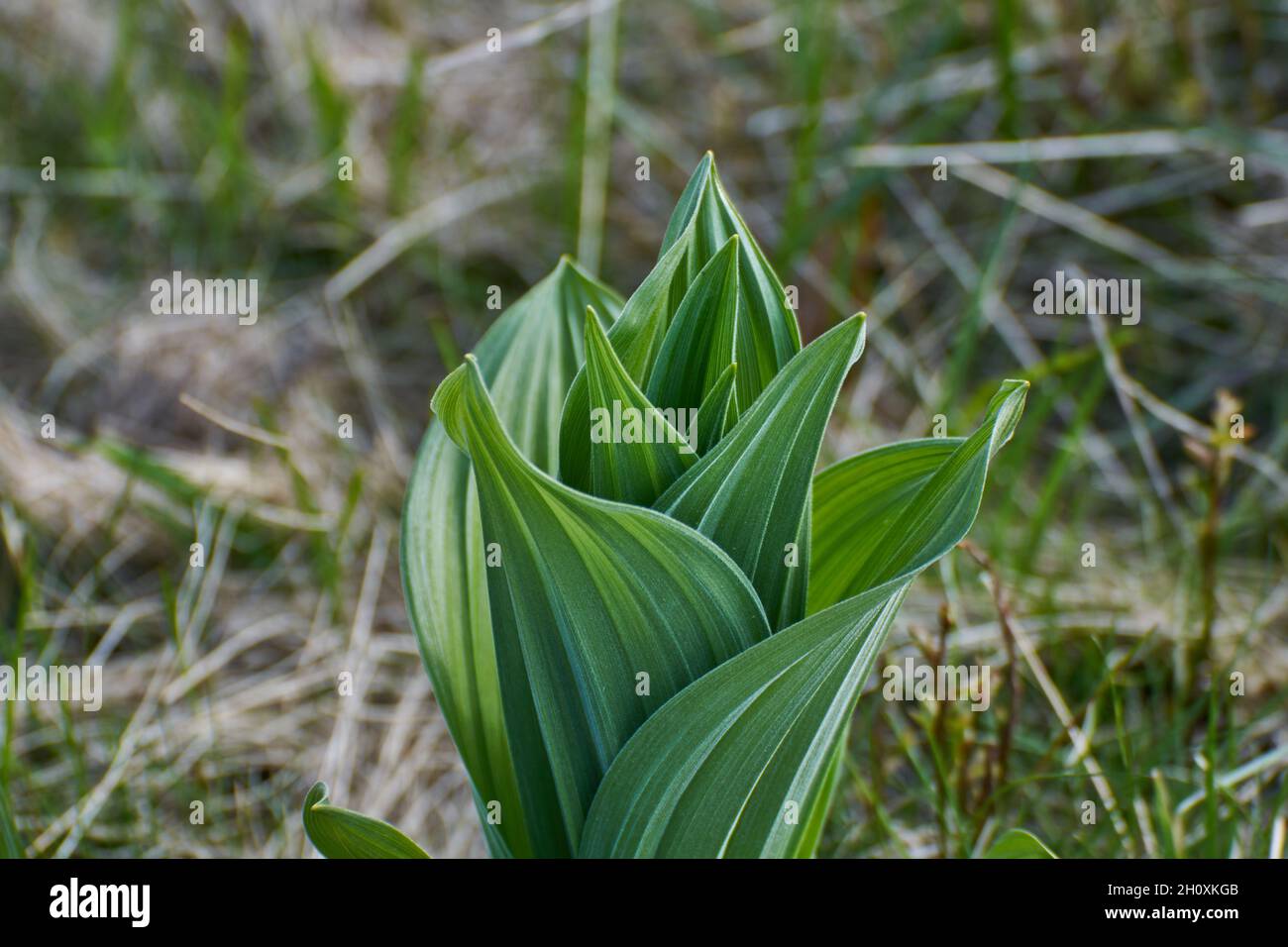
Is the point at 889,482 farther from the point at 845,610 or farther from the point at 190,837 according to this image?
the point at 190,837

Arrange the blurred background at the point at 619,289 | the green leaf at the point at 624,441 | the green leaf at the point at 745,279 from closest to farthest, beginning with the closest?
the green leaf at the point at 624,441 → the green leaf at the point at 745,279 → the blurred background at the point at 619,289

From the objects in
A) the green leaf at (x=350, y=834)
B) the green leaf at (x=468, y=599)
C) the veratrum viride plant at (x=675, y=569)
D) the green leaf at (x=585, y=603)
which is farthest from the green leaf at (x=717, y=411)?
the green leaf at (x=350, y=834)

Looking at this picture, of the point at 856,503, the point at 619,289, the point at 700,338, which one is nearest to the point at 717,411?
the point at 700,338

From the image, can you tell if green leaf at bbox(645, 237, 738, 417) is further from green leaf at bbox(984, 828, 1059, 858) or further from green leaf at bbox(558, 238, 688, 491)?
green leaf at bbox(984, 828, 1059, 858)

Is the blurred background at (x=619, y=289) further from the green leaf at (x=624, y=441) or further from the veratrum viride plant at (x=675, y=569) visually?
the green leaf at (x=624, y=441)

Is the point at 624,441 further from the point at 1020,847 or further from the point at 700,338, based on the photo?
the point at 1020,847

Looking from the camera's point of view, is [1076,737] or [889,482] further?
[1076,737]
